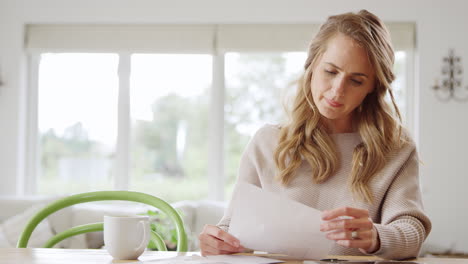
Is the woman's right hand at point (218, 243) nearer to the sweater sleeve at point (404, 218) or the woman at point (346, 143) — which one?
the woman at point (346, 143)

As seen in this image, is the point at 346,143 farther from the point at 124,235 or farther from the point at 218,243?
the point at 124,235

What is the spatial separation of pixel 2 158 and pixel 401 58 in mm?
3256

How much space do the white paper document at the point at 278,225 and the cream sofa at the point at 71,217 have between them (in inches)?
92.6

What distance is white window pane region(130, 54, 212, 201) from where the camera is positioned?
4414 mm

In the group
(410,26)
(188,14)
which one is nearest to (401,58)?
(410,26)

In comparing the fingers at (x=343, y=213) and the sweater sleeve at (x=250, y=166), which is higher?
the sweater sleeve at (x=250, y=166)

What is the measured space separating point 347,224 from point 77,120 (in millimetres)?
3741

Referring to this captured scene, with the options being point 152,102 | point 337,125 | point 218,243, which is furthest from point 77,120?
point 218,243

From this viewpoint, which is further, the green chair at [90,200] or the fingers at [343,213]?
the green chair at [90,200]

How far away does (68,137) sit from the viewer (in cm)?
453

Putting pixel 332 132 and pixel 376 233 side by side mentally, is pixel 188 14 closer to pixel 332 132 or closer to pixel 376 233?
pixel 332 132

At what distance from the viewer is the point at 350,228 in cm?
111

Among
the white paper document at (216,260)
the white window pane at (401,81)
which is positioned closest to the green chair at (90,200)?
the white paper document at (216,260)

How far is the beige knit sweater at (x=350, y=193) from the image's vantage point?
1277 mm
